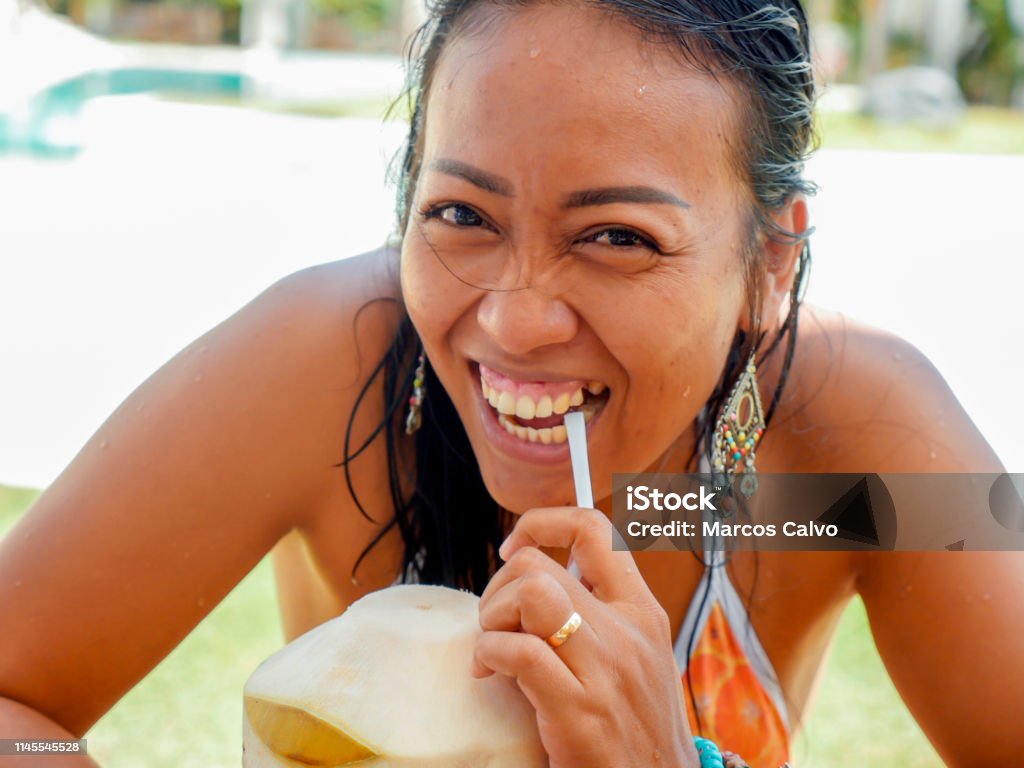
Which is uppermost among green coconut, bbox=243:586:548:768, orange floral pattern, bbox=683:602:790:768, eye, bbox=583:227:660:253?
eye, bbox=583:227:660:253

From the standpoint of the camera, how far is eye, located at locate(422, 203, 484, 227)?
1387 millimetres

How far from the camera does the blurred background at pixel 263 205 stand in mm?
3182

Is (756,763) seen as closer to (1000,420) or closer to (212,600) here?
(212,600)

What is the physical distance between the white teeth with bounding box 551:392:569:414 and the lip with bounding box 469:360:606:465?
0.15 feet

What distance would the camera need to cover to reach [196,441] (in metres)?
1.58

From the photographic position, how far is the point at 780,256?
1591 mm

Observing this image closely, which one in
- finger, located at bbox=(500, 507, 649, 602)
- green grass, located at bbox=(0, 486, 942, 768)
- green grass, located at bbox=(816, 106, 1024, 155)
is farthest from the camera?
green grass, located at bbox=(816, 106, 1024, 155)

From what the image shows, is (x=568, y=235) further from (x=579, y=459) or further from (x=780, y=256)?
(x=780, y=256)

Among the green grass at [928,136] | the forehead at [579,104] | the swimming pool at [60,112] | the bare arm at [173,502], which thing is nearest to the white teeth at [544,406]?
the forehead at [579,104]

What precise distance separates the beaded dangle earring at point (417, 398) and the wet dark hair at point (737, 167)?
0.02 metres

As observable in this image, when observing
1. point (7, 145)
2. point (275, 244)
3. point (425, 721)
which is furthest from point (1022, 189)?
point (425, 721)

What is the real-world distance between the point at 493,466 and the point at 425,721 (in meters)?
0.46

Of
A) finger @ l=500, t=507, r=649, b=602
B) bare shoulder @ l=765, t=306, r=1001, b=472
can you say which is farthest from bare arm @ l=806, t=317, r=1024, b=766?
finger @ l=500, t=507, r=649, b=602

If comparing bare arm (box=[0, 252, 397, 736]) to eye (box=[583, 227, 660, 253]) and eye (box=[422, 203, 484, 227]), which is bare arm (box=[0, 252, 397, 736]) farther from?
eye (box=[583, 227, 660, 253])
